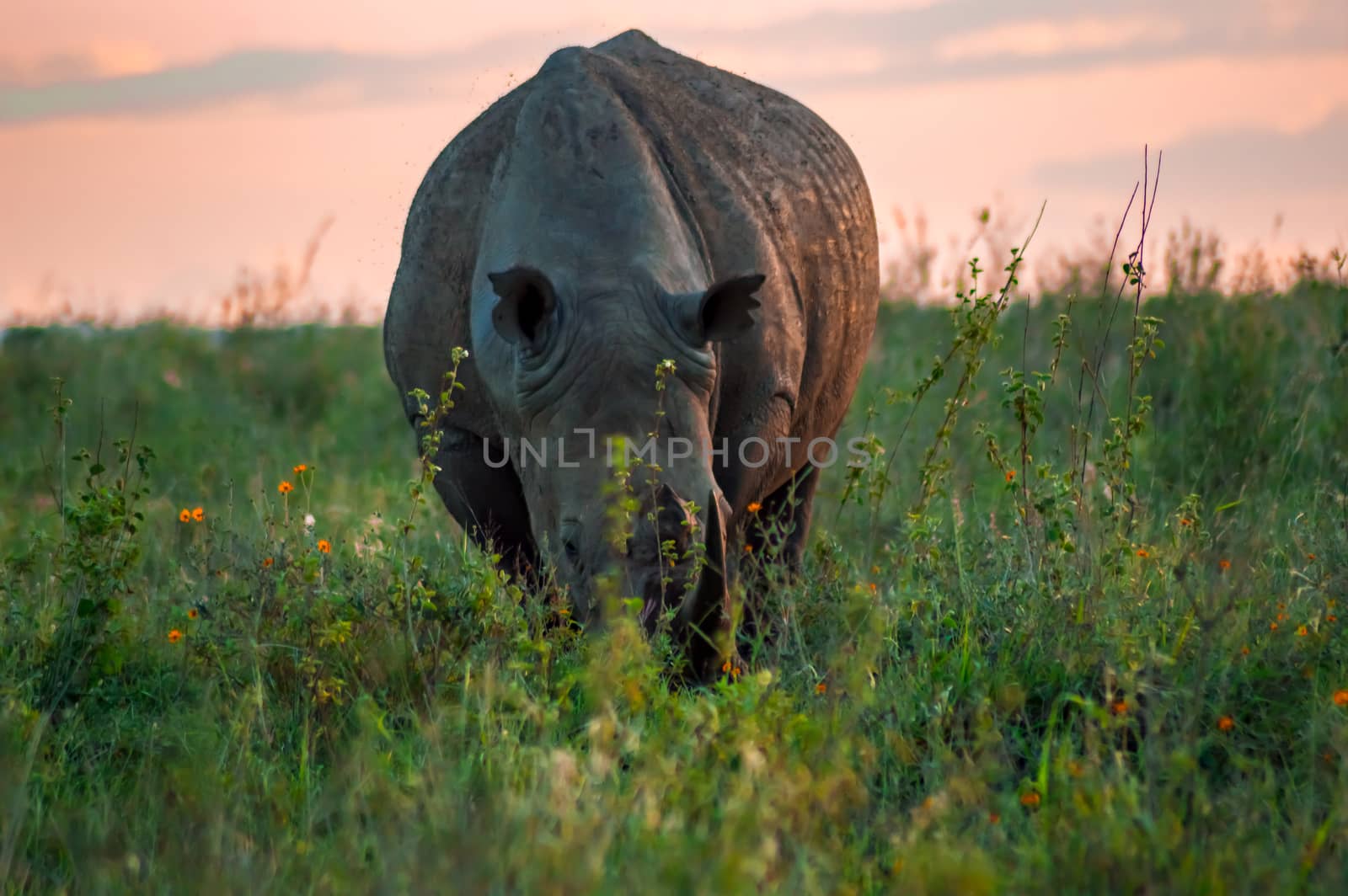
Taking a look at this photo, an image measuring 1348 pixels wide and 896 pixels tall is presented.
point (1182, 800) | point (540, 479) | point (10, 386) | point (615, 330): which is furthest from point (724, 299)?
point (10, 386)

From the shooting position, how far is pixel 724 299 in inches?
174

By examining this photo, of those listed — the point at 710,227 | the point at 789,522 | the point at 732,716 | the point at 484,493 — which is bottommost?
the point at 732,716

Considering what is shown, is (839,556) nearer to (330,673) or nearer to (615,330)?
(615,330)

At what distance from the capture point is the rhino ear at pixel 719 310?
4.36 meters

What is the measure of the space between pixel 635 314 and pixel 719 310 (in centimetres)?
24

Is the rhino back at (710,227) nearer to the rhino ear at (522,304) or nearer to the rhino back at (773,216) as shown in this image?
the rhino back at (773,216)

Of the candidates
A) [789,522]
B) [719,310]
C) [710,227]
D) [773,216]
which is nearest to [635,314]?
[719,310]

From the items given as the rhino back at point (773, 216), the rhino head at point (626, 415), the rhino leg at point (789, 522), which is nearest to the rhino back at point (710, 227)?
the rhino back at point (773, 216)

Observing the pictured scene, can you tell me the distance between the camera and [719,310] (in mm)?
4457

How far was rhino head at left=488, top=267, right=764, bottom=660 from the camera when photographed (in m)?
4.18

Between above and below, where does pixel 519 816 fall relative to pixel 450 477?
below

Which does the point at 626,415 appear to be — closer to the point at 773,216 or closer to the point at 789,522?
the point at 773,216

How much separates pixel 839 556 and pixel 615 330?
1.49 m

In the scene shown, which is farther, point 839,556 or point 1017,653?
point 839,556
